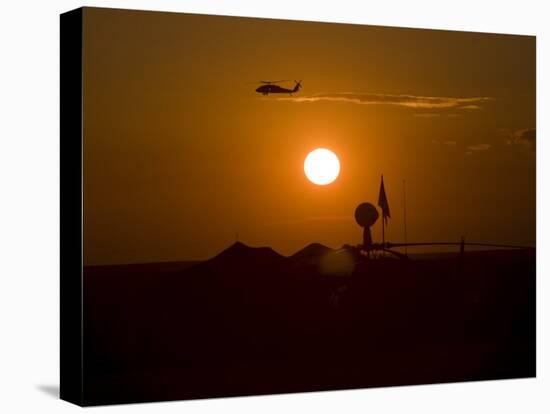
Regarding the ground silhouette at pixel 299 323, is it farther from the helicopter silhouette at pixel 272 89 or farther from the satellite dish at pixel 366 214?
the helicopter silhouette at pixel 272 89

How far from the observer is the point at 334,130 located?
9727 millimetres

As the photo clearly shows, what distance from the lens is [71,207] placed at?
9203 mm

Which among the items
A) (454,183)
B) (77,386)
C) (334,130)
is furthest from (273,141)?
(77,386)

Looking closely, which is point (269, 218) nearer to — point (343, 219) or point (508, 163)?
point (343, 219)

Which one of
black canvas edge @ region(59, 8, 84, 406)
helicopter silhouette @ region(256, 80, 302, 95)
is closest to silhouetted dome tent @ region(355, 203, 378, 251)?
helicopter silhouette @ region(256, 80, 302, 95)

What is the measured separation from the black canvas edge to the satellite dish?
195 centimetres

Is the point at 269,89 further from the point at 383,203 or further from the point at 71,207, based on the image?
the point at 71,207

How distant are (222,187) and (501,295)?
228 centimetres

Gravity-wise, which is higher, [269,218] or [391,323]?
[269,218]

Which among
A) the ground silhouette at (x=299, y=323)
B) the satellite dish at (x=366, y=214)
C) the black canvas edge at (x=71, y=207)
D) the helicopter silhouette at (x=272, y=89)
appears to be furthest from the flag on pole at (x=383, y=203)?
the black canvas edge at (x=71, y=207)

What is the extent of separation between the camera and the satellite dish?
9.80 metres

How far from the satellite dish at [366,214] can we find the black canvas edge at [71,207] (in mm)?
1946

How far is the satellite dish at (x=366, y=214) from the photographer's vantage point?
32.2 ft

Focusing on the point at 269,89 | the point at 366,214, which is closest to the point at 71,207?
the point at 269,89
